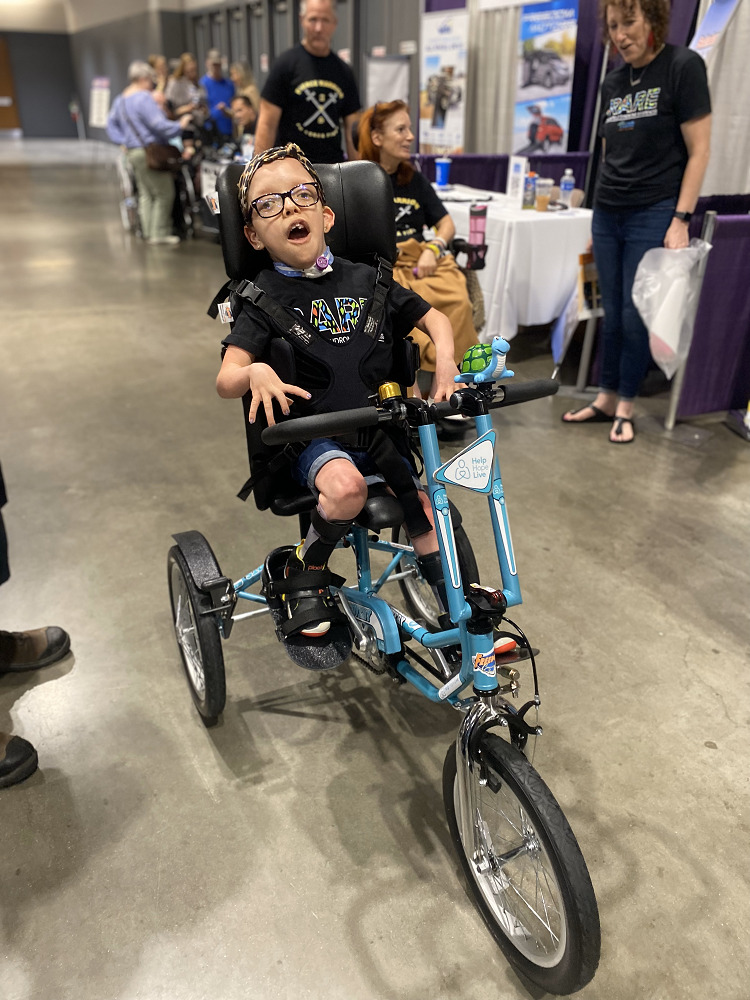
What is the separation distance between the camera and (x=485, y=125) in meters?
6.83

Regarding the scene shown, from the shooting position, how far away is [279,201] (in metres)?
1.47

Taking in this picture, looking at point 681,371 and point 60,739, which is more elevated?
point 681,371

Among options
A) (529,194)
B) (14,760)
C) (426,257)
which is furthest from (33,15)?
(14,760)

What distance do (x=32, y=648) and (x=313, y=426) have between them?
1.29m

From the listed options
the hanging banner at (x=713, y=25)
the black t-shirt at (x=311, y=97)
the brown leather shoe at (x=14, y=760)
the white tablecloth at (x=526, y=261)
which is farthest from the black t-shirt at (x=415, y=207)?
the brown leather shoe at (x=14, y=760)

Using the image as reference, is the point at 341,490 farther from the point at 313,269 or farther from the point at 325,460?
the point at 313,269

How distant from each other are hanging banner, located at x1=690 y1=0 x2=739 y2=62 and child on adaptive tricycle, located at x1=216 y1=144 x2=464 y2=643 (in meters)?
3.52

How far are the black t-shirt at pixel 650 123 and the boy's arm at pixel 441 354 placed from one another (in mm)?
1839

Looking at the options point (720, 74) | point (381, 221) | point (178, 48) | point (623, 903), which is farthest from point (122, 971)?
point (178, 48)

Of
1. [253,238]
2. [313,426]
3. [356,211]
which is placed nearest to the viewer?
[313,426]

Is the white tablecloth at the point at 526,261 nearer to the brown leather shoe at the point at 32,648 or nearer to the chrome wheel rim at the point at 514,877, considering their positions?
the brown leather shoe at the point at 32,648

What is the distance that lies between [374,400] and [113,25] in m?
19.4

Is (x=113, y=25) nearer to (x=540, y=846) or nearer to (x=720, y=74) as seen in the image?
(x=720, y=74)

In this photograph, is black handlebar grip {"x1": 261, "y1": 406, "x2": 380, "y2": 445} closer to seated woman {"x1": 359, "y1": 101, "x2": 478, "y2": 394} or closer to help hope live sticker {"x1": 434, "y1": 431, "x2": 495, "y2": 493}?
help hope live sticker {"x1": 434, "y1": 431, "x2": 495, "y2": 493}
